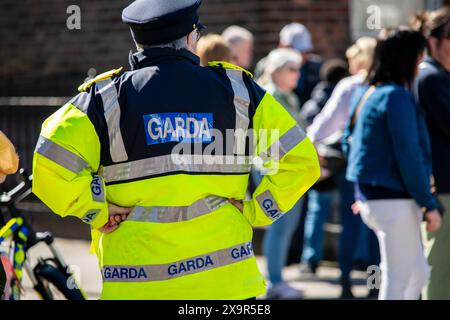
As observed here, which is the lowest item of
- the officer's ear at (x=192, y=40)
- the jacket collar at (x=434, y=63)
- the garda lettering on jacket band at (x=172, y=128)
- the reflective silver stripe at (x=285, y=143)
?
the reflective silver stripe at (x=285, y=143)

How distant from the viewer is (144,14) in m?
3.36

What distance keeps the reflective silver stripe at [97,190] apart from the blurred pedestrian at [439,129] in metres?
2.64

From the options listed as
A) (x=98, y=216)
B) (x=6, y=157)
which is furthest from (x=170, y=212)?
(x=6, y=157)

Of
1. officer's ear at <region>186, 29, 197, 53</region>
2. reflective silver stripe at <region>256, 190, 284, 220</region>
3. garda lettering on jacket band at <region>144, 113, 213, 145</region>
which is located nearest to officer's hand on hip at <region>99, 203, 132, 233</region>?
garda lettering on jacket band at <region>144, 113, 213, 145</region>

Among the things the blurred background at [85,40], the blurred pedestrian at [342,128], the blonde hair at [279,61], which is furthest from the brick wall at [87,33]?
the blonde hair at [279,61]

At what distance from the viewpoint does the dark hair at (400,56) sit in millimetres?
5172

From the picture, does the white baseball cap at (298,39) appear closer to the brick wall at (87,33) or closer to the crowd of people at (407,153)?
the brick wall at (87,33)

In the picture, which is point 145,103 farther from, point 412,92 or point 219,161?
point 412,92

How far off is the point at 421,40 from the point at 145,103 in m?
2.40

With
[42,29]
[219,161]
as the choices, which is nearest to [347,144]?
[219,161]

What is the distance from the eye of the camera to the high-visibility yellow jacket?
327 cm

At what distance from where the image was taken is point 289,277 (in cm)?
798

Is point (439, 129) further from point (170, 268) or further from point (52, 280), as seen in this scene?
point (170, 268)

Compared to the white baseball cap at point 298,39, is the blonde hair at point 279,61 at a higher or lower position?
lower
